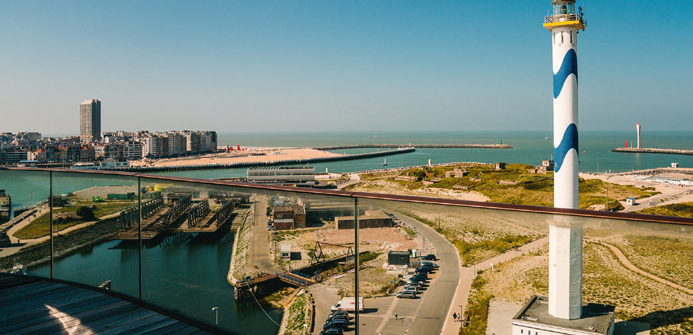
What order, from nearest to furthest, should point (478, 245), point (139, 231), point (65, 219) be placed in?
1. point (478, 245)
2. point (139, 231)
3. point (65, 219)

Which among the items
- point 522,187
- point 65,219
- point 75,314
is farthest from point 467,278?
point 522,187

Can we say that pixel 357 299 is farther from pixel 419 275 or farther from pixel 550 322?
pixel 550 322

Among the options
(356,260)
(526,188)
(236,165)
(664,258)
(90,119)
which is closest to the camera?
(664,258)

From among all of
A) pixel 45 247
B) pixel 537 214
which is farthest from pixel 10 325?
pixel 537 214

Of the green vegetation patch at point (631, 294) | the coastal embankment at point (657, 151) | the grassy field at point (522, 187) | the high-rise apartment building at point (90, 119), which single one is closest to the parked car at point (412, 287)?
the green vegetation patch at point (631, 294)

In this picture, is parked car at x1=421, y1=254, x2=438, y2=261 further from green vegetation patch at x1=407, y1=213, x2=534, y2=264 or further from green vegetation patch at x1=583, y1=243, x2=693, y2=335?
green vegetation patch at x1=583, y1=243, x2=693, y2=335

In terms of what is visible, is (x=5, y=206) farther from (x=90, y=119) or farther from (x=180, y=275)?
(x=90, y=119)

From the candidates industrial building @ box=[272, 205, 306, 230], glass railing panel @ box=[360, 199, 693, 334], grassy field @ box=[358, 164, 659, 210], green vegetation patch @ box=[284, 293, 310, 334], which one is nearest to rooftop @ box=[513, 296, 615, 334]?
glass railing panel @ box=[360, 199, 693, 334]
